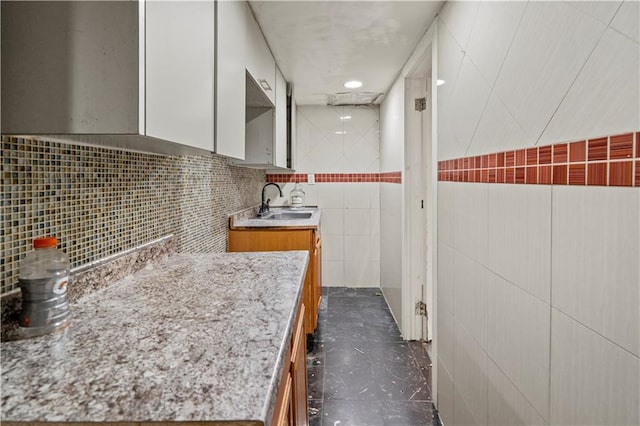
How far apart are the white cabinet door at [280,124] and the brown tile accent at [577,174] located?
2127mm

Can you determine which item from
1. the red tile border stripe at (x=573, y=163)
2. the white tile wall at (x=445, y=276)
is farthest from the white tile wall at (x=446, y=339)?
the red tile border stripe at (x=573, y=163)

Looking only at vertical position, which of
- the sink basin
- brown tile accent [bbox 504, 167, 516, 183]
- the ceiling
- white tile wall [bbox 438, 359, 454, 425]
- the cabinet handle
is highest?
the ceiling

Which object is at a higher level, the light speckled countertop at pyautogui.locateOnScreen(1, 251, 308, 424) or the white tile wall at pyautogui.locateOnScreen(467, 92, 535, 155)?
the white tile wall at pyautogui.locateOnScreen(467, 92, 535, 155)

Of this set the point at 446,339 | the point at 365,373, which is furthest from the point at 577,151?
the point at 365,373

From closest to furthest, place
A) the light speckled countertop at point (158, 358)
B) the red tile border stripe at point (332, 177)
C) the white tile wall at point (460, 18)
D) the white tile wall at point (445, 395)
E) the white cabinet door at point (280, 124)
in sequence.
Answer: the light speckled countertop at point (158, 358) < the white tile wall at point (460, 18) < the white tile wall at point (445, 395) < the white cabinet door at point (280, 124) < the red tile border stripe at point (332, 177)

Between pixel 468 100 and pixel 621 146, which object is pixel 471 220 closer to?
pixel 468 100

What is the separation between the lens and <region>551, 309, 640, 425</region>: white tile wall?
729 mm

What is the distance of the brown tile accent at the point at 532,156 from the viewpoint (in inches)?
41.6

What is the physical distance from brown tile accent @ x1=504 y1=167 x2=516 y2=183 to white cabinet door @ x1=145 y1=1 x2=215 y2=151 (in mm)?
974

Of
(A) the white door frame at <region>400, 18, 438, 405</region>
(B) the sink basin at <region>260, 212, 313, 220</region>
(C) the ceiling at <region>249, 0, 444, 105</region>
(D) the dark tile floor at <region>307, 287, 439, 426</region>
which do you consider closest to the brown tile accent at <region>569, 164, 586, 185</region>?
(C) the ceiling at <region>249, 0, 444, 105</region>

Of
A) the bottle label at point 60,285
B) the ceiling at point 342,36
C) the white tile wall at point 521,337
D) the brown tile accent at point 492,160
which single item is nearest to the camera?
the bottle label at point 60,285

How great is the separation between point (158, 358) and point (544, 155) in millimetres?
1033

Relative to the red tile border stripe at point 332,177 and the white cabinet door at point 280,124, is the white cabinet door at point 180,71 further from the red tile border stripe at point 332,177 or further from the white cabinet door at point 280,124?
the red tile border stripe at point 332,177

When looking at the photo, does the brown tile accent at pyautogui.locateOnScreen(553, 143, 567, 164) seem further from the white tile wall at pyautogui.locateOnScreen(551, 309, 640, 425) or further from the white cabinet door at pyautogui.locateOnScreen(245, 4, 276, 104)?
the white cabinet door at pyautogui.locateOnScreen(245, 4, 276, 104)
